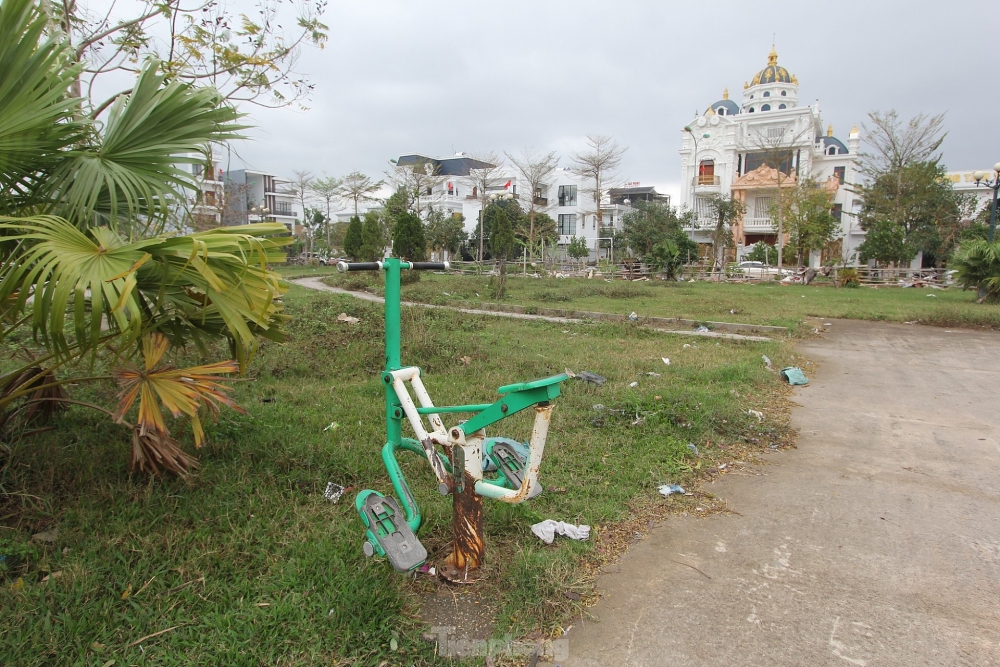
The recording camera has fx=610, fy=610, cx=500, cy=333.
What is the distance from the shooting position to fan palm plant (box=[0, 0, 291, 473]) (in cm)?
226

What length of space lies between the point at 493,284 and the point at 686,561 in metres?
12.7

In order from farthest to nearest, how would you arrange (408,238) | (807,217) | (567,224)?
(567,224), (807,217), (408,238)

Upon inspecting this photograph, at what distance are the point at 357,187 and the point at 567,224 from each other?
17.1 meters

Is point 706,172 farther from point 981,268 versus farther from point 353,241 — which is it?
point 981,268

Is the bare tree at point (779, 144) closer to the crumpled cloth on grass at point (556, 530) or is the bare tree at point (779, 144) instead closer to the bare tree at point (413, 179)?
the bare tree at point (413, 179)

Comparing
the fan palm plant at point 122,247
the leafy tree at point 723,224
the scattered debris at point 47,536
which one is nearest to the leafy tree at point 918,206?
the leafy tree at point 723,224

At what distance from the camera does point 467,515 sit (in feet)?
7.87

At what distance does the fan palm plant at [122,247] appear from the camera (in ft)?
7.43

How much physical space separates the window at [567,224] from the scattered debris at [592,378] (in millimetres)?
44003

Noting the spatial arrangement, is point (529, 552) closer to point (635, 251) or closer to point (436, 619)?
point (436, 619)

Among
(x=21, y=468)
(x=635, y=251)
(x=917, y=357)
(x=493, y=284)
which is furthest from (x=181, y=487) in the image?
(x=635, y=251)

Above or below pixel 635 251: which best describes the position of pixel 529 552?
below

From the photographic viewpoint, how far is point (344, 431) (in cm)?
404

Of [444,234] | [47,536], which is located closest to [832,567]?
[47,536]
